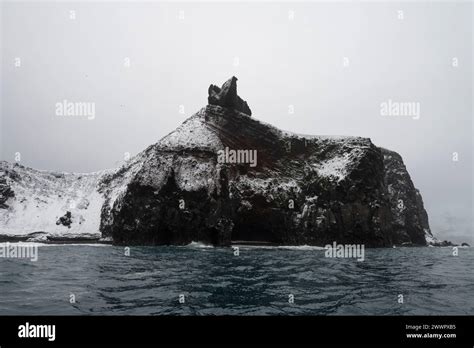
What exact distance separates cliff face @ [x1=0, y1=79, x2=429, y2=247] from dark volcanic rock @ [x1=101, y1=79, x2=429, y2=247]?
0.17 m

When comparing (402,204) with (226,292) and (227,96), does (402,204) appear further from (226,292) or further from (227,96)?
(226,292)

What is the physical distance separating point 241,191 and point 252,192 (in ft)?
6.45

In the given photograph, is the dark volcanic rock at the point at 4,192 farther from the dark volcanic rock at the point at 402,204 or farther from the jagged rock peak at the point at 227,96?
the dark volcanic rock at the point at 402,204

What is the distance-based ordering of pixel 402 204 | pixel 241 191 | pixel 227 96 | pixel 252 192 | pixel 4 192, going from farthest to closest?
pixel 402 204, pixel 4 192, pixel 227 96, pixel 252 192, pixel 241 191

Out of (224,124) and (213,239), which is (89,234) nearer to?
(213,239)

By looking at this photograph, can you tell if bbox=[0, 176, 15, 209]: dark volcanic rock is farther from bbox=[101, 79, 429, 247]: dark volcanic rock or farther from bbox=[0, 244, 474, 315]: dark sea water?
bbox=[0, 244, 474, 315]: dark sea water

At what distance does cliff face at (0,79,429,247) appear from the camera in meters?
52.9

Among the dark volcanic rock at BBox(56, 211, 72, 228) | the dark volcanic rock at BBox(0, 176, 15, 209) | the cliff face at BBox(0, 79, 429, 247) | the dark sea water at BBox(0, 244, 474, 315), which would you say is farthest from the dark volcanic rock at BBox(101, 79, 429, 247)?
the dark sea water at BBox(0, 244, 474, 315)

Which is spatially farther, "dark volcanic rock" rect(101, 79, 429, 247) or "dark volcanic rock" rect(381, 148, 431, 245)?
"dark volcanic rock" rect(381, 148, 431, 245)

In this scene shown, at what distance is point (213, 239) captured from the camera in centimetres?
5031

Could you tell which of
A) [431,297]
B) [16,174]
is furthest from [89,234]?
[431,297]

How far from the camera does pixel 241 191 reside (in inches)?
2194

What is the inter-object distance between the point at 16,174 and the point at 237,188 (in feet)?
188

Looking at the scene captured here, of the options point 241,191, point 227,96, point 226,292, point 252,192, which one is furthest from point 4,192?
point 226,292
